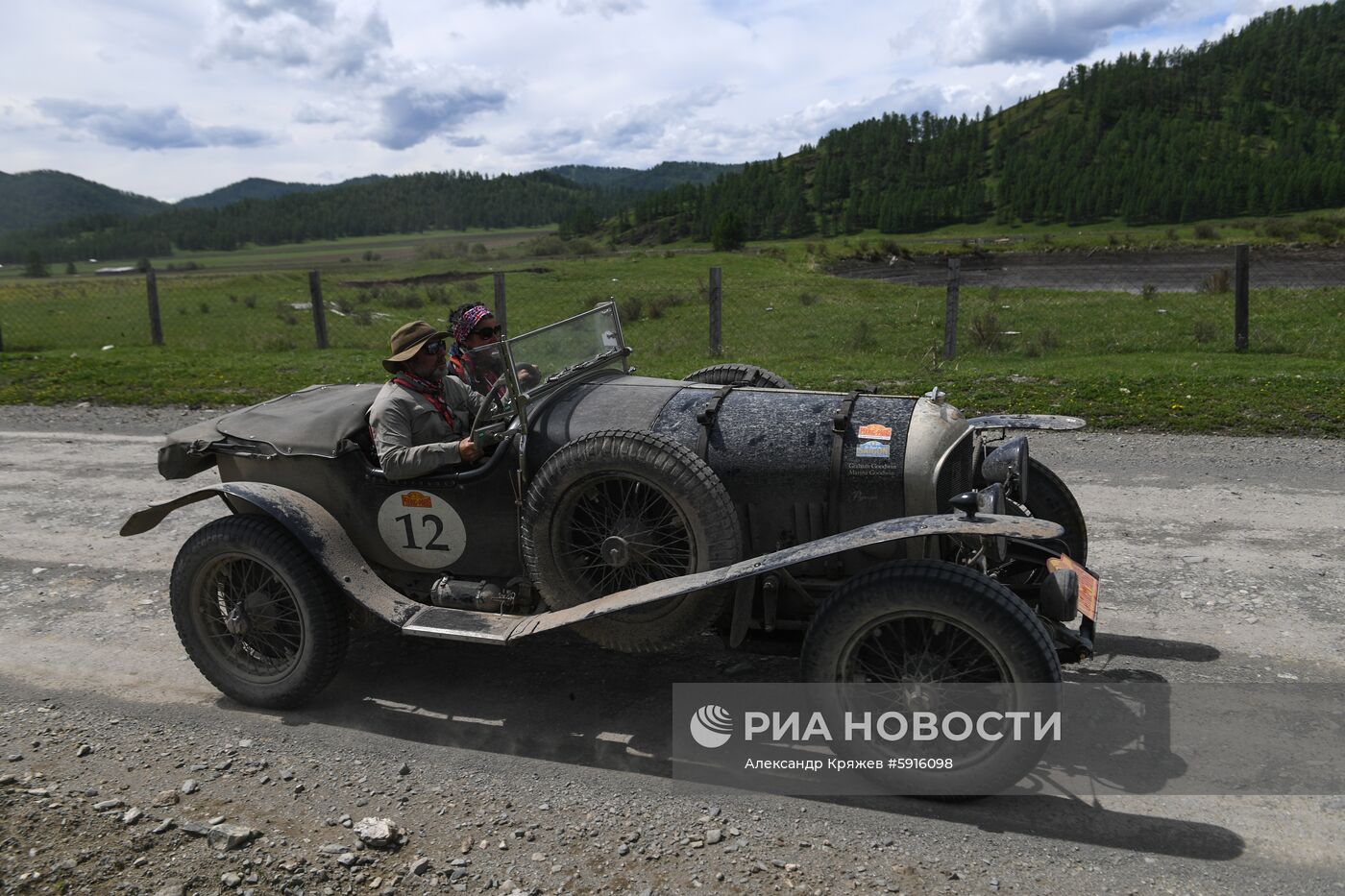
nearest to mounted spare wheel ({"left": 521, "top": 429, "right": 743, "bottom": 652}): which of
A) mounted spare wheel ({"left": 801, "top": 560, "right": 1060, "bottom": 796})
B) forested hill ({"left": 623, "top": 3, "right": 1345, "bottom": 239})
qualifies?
mounted spare wheel ({"left": 801, "top": 560, "right": 1060, "bottom": 796})

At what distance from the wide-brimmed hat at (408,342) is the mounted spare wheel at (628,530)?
3.97ft

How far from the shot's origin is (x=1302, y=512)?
7012mm

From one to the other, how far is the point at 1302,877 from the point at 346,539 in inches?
172

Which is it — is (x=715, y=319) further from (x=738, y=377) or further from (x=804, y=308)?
(x=738, y=377)

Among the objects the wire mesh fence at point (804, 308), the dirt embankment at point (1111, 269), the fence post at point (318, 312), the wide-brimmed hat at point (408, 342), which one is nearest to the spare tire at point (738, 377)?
the wide-brimmed hat at point (408, 342)

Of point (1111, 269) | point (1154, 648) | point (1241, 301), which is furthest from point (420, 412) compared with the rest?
point (1111, 269)

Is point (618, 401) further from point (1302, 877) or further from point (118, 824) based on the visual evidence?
point (1302, 877)

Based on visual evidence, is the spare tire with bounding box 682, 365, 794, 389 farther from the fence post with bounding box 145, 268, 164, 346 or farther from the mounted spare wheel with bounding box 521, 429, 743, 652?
the fence post with bounding box 145, 268, 164, 346

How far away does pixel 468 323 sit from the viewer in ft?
20.0

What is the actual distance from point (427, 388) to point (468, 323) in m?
1.01

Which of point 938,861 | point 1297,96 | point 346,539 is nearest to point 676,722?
point 938,861

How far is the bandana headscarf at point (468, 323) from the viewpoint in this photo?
6074 millimetres

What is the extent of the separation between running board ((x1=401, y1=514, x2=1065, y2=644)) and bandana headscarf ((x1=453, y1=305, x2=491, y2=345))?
6.55ft

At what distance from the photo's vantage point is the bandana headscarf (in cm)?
607
